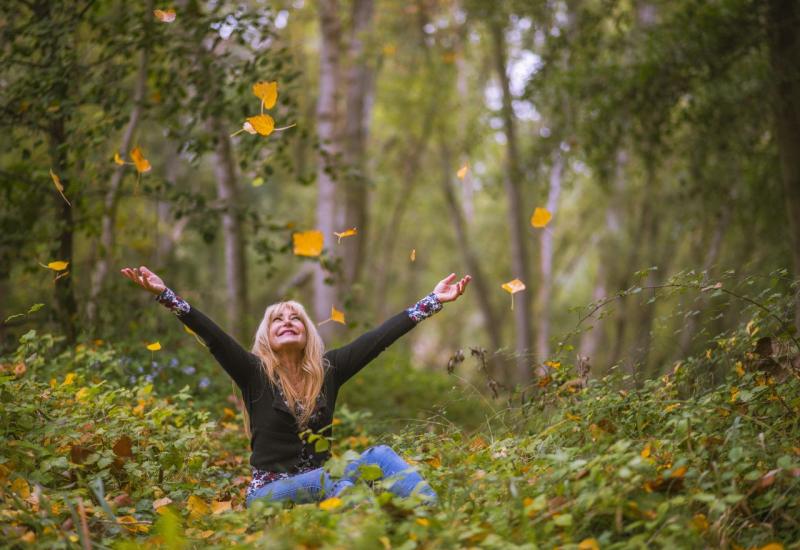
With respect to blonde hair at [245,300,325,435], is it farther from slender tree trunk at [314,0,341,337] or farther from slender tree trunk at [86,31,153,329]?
slender tree trunk at [314,0,341,337]

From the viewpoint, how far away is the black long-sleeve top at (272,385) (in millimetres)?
4246

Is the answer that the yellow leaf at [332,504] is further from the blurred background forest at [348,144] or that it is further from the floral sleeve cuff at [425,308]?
the blurred background forest at [348,144]

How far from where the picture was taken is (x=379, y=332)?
4.63 metres

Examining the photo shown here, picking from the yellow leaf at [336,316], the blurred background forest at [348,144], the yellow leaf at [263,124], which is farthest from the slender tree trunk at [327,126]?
the yellow leaf at [263,124]

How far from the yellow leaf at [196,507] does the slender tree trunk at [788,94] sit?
→ 16.5ft

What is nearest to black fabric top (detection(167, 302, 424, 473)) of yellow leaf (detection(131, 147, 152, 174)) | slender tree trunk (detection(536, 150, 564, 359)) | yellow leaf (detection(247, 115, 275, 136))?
yellow leaf (detection(247, 115, 275, 136))

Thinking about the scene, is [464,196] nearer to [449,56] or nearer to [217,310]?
[449,56]

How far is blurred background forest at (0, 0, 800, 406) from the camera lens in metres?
6.16

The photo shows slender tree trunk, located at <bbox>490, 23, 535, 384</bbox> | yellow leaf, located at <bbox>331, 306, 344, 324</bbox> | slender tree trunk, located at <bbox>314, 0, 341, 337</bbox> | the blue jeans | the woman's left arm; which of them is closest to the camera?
the blue jeans

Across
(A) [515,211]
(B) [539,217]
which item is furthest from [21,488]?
(A) [515,211]

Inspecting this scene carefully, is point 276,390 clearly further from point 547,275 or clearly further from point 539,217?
point 547,275

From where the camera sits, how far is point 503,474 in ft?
11.7

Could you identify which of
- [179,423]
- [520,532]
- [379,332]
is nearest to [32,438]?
[179,423]

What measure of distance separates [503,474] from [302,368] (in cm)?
138
